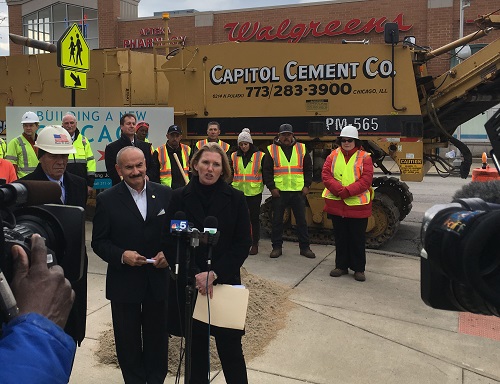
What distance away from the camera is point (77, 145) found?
7.15m

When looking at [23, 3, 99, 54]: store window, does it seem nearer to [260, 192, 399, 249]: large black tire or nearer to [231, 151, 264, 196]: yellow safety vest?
[231, 151, 264, 196]: yellow safety vest

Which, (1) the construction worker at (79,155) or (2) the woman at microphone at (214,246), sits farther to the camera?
(1) the construction worker at (79,155)

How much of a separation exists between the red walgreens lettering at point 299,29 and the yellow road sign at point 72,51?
786 inches

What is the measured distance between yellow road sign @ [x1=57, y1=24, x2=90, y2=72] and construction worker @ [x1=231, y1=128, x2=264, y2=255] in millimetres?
2884

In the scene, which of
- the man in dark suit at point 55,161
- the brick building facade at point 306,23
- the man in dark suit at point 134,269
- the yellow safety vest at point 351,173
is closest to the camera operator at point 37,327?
the man in dark suit at point 134,269

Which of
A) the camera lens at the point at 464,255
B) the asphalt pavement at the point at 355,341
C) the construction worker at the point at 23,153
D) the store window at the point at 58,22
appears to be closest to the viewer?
the camera lens at the point at 464,255

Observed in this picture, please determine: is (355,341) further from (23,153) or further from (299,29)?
(299,29)

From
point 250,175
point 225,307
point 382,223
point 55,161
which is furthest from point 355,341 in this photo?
point 382,223

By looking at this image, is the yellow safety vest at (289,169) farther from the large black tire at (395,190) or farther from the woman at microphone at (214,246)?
the woman at microphone at (214,246)

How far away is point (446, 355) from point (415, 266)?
2805 mm

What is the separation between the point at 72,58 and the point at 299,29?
21.5 m

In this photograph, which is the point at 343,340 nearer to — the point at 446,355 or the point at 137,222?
the point at 446,355

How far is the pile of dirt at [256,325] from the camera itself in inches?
163

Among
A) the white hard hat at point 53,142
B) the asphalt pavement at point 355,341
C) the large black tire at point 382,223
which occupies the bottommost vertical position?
the asphalt pavement at point 355,341
